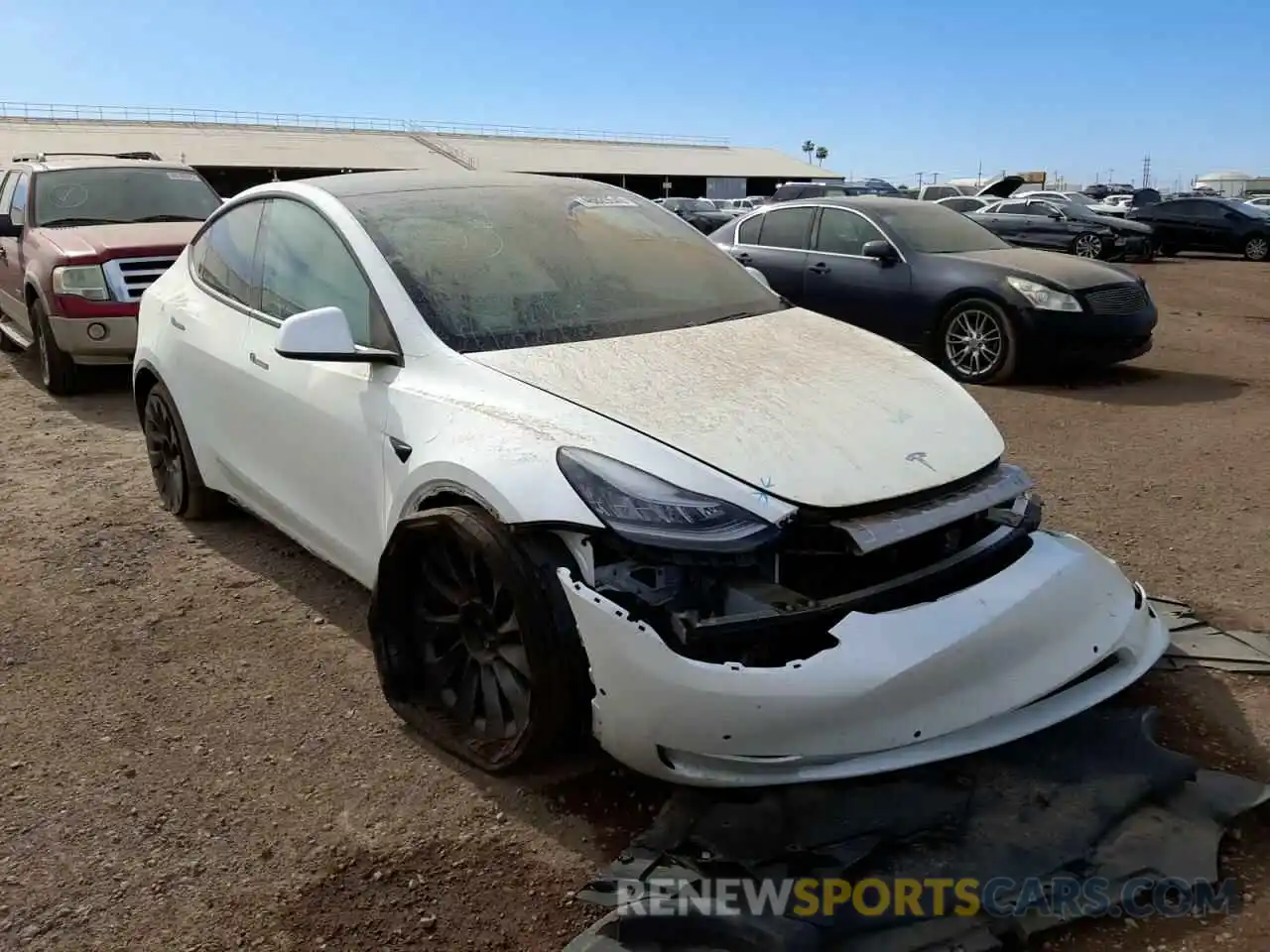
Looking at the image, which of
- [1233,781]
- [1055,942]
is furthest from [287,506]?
[1233,781]

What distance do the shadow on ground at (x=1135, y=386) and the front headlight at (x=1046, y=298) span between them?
1.66ft

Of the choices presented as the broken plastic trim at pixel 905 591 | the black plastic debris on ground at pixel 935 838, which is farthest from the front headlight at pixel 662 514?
the black plastic debris on ground at pixel 935 838

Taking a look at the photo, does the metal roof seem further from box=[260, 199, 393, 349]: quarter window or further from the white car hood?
the white car hood

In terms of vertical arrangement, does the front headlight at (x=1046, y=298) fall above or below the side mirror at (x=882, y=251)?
below

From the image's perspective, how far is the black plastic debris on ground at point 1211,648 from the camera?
355cm

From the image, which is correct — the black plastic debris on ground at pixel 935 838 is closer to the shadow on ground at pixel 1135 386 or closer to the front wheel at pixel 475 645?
the front wheel at pixel 475 645

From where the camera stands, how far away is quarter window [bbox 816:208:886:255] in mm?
9305

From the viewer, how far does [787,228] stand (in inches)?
393

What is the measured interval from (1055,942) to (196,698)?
2.70m

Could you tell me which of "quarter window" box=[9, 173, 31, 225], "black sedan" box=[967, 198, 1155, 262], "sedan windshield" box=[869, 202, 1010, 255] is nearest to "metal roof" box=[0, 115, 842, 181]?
"black sedan" box=[967, 198, 1155, 262]

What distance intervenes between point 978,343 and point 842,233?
1684mm

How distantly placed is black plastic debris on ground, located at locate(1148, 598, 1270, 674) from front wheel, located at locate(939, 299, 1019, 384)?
475 centimetres

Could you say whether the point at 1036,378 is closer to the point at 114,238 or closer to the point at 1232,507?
the point at 1232,507

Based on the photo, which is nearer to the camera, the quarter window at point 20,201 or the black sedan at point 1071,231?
the quarter window at point 20,201
